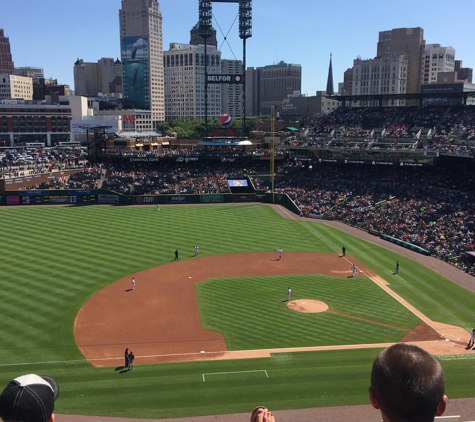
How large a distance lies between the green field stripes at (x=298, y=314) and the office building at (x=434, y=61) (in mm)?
171335

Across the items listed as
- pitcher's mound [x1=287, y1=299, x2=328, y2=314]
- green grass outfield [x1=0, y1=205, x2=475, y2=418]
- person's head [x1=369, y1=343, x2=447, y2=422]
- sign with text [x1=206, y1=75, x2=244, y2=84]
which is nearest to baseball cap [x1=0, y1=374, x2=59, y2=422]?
person's head [x1=369, y1=343, x2=447, y2=422]

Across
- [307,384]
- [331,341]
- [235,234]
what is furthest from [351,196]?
[307,384]

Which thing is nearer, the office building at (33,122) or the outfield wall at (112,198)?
the outfield wall at (112,198)

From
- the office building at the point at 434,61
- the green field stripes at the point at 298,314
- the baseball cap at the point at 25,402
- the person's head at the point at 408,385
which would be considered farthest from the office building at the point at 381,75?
the baseball cap at the point at 25,402

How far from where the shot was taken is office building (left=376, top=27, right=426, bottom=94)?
17900 centimetres

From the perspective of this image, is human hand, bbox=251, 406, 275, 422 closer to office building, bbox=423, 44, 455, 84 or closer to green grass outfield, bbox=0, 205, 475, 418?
green grass outfield, bbox=0, 205, 475, 418

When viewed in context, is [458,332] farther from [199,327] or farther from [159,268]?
[159,268]

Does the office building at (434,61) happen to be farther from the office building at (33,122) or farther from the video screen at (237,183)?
the video screen at (237,183)

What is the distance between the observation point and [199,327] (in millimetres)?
27219

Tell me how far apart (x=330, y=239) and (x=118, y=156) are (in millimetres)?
48784

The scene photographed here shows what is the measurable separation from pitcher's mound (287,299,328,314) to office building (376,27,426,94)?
558 ft

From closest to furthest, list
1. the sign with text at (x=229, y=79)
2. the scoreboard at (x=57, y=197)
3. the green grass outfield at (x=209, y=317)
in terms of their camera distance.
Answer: the green grass outfield at (x=209, y=317) → the scoreboard at (x=57, y=197) → the sign with text at (x=229, y=79)

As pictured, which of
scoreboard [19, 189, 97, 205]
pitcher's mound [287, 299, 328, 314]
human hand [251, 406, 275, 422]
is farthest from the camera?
scoreboard [19, 189, 97, 205]

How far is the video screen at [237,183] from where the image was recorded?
251 ft
